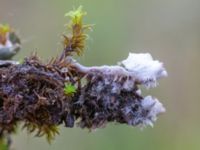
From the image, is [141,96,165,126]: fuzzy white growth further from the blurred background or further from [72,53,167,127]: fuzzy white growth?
the blurred background

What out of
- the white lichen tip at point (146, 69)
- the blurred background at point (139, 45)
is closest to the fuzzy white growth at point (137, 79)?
the white lichen tip at point (146, 69)

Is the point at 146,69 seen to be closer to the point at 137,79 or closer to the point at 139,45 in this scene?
the point at 137,79

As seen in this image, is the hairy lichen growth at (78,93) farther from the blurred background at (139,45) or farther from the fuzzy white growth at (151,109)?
the blurred background at (139,45)

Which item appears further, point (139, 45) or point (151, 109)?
point (139, 45)

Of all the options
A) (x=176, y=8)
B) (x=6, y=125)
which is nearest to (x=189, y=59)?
(x=176, y=8)

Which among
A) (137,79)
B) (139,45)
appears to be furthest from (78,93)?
(139,45)

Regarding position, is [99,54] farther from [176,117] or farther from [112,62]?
[176,117]
